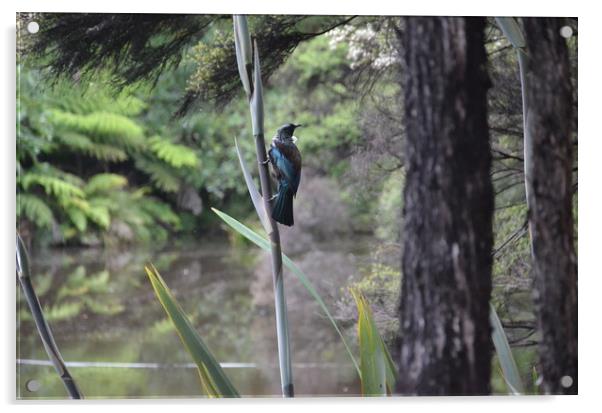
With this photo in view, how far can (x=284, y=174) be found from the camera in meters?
2.48

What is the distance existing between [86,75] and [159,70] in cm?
23

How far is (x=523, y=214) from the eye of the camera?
7.96ft

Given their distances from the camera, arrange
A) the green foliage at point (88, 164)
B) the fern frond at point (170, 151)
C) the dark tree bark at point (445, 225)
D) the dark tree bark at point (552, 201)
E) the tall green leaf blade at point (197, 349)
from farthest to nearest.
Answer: the fern frond at point (170, 151), the green foliage at point (88, 164), the dark tree bark at point (552, 201), the tall green leaf blade at point (197, 349), the dark tree bark at point (445, 225)

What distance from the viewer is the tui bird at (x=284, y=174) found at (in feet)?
8.11

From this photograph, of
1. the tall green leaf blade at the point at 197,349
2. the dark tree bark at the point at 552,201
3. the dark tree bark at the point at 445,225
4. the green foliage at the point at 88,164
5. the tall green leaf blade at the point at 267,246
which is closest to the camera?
the dark tree bark at the point at 445,225

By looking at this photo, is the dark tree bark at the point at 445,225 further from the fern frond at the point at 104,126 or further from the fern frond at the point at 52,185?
the fern frond at the point at 52,185

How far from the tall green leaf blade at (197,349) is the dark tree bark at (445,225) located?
53 centimetres

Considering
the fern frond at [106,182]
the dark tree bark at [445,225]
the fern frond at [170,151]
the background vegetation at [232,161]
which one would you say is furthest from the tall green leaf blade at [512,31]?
the fern frond at [106,182]

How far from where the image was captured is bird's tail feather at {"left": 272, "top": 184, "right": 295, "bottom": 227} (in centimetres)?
246

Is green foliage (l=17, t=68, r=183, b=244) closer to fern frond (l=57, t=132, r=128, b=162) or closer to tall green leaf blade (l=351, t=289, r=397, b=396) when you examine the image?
fern frond (l=57, t=132, r=128, b=162)

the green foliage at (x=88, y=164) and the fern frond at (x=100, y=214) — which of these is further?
the fern frond at (x=100, y=214)

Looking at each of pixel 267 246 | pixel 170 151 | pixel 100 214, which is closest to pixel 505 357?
pixel 267 246
